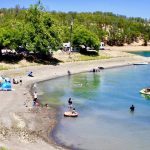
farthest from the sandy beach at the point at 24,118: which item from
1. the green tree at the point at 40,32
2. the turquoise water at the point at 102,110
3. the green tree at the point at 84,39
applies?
the green tree at the point at 84,39

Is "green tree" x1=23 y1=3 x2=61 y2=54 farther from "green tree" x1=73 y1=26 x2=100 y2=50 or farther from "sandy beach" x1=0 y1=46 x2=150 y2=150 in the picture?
"green tree" x1=73 y1=26 x2=100 y2=50

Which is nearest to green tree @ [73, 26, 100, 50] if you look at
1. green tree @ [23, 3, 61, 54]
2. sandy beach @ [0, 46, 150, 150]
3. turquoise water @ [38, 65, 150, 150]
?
green tree @ [23, 3, 61, 54]

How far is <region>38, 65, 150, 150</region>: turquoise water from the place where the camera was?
54906 millimetres

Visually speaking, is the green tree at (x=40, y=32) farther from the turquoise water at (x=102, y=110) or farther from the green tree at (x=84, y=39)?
the green tree at (x=84, y=39)

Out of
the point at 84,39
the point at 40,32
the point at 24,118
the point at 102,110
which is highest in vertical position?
the point at 40,32

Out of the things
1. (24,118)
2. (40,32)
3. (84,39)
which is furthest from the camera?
(84,39)

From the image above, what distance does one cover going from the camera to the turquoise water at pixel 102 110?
180 feet

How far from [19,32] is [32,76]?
714 inches

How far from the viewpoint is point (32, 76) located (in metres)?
105

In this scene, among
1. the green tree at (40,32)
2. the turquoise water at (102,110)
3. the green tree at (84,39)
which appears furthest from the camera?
the green tree at (84,39)

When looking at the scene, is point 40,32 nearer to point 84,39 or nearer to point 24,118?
point 84,39

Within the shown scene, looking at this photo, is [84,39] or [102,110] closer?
[102,110]

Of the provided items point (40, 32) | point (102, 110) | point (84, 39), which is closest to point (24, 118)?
point (102, 110)

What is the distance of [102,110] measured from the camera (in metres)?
73.4
